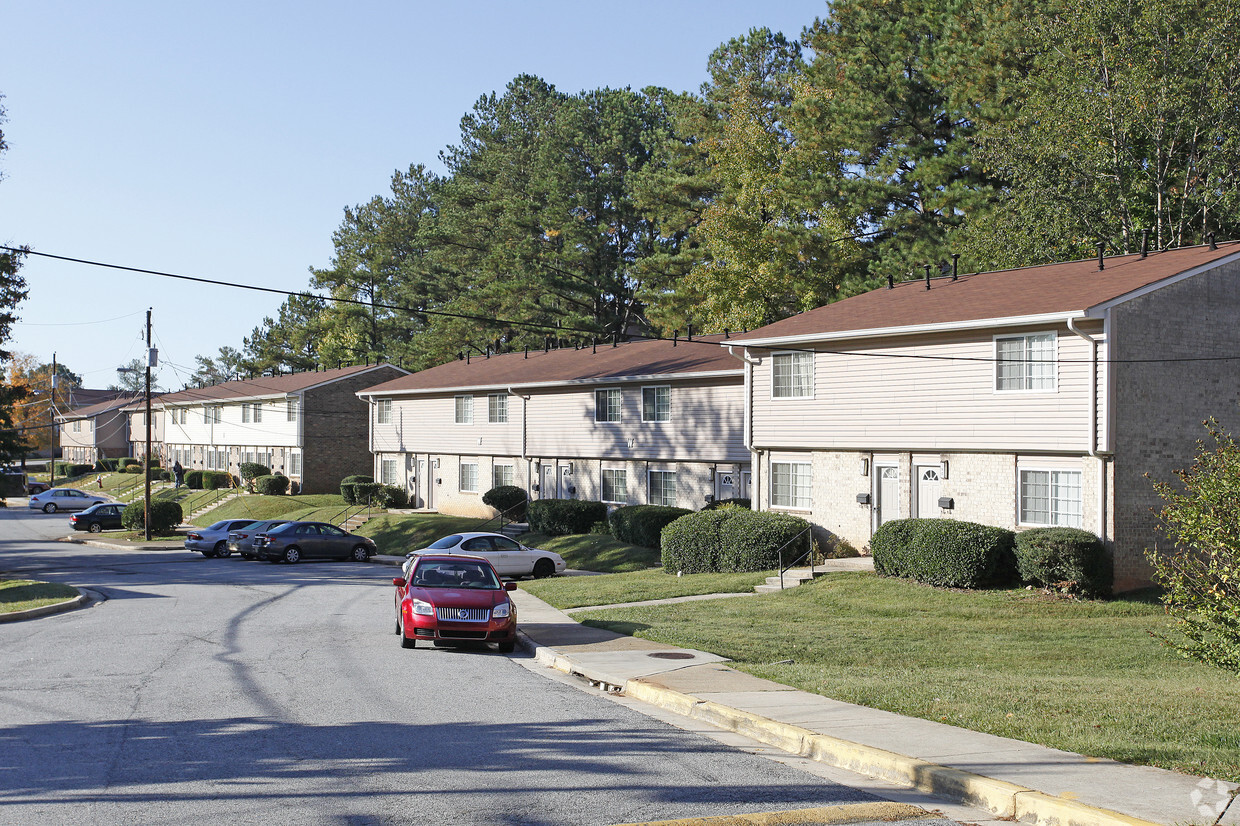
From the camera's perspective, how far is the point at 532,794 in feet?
28.7

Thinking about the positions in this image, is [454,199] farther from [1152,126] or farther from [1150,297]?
[1150,297]

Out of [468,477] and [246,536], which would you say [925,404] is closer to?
[246,536]

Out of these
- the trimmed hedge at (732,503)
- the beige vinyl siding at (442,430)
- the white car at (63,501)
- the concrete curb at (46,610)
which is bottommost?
the white car at (63,501)

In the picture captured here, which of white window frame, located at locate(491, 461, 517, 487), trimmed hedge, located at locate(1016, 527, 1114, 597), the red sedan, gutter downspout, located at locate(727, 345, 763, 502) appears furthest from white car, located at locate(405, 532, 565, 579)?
white window frame, located at locate(491, 461, 517, 487)

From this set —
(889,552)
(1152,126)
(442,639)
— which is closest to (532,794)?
(442,639)

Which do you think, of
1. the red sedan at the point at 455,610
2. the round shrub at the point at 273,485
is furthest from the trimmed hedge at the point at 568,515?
the round shrub at the point at 273,485

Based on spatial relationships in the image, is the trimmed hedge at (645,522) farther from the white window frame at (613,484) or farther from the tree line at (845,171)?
the tree line at (845,171)

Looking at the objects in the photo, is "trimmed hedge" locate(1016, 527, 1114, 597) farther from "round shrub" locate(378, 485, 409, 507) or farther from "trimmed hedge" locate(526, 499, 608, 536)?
"round shrub" locate(378, 485, 409, 507)

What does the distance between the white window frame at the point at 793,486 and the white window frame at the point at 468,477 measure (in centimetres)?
2081

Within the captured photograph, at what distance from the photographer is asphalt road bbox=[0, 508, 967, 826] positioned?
8375 mm

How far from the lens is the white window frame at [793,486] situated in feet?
95.5

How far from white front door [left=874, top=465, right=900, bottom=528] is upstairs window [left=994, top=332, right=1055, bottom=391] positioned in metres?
3.69

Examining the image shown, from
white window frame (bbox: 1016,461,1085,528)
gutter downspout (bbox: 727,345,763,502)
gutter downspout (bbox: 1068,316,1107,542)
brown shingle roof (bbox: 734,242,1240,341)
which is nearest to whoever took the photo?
gutter downspout (bbox: 1068,316,1107,542)

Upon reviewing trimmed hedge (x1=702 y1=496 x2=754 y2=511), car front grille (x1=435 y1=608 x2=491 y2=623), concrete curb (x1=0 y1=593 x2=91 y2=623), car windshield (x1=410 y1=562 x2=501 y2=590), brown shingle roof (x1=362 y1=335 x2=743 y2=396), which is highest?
brown shingle roof (x1=362 y1=335 x2=743 y2=396)
